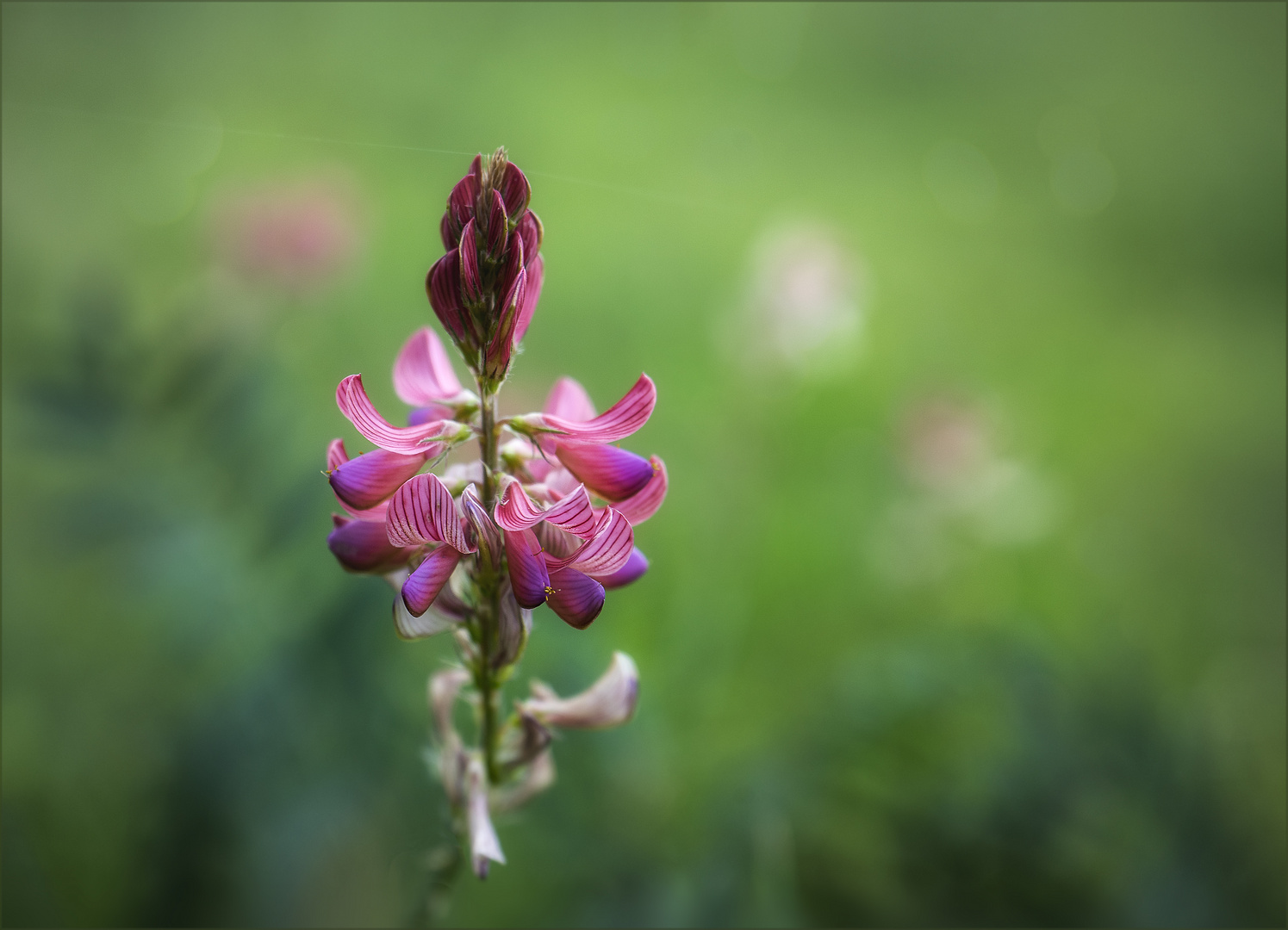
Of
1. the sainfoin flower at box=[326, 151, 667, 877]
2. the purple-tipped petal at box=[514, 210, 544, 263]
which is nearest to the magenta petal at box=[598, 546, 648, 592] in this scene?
the sainfoin flower at box=[326, 151, 667, 877]

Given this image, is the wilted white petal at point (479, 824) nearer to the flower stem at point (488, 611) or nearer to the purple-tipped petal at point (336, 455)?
the flower stem at point (488, 611)

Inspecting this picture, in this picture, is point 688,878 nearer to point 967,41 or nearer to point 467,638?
point 467,638

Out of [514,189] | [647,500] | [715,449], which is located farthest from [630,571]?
[715,449]

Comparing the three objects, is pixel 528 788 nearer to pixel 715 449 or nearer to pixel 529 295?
pixel 529 295

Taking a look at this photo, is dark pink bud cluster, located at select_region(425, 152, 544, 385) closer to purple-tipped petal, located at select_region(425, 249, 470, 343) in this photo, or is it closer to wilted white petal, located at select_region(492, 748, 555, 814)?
purple-tipped petal, located at select_region(425, 249, 470, 343)

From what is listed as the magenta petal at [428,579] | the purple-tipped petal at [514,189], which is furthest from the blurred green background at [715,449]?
the magenta petal at [428,579]

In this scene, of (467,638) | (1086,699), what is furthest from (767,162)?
(467,638)

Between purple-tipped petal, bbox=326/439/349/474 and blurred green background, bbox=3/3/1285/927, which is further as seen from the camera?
blurred green background, bbox=3/3/1285/927
